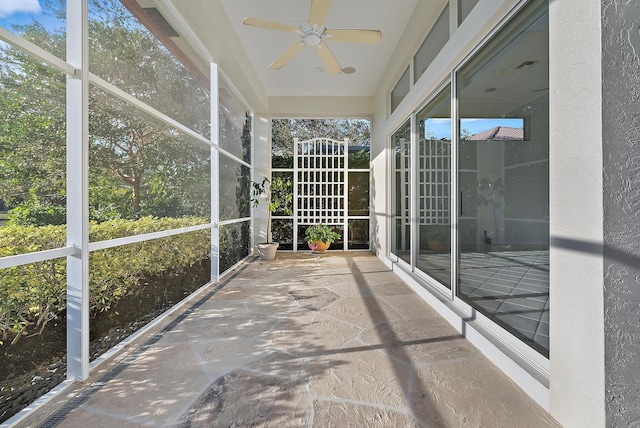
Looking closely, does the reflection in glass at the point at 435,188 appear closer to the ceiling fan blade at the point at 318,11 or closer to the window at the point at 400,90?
the window at the point at 400,90

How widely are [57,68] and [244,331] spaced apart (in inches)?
79.9

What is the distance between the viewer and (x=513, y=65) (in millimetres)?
1962

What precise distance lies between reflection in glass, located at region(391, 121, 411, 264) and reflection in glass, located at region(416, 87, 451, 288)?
1.45ft

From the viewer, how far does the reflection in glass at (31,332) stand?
144 cm

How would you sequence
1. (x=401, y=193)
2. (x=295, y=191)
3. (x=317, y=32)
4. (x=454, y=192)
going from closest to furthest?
(x=454, y=192) → (x=317, y=32) → (x=401, y=193) → (x=295, y=191)

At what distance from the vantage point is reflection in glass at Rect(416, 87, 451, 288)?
295 cm

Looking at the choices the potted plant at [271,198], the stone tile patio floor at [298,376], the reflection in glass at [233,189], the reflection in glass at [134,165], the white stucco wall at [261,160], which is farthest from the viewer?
the white stucco wall at [261,160]

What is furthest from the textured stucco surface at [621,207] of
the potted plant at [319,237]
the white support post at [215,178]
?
the potted plant at [319,237]

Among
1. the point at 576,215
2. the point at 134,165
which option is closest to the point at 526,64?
the point at 576,215

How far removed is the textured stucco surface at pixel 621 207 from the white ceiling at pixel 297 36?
114 inches

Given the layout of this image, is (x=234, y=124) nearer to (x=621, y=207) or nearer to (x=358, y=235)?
(x=358, y=235)

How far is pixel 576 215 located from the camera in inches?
51.3

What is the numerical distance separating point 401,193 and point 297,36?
8.53 feet

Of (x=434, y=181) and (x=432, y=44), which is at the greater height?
(x=432, y=44)
